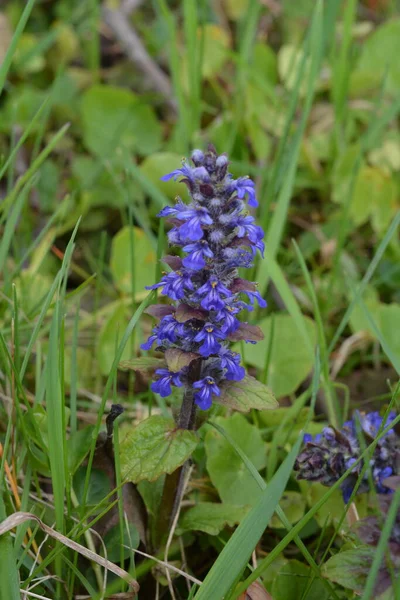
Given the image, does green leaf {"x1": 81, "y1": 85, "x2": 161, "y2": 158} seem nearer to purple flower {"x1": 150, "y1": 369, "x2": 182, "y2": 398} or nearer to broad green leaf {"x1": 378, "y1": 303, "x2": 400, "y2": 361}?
broad green leaf {"x1": 378, "y1": 303, "x2": 400, "y2": 361}

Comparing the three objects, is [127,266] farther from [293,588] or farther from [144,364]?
[293,588]

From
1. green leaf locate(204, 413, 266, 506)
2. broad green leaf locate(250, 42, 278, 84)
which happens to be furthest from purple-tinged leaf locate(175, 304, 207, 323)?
broad green leaf locate(250, 42, 278, 84)

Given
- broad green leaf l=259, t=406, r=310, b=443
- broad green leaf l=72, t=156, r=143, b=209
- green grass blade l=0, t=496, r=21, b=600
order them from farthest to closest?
broad green leaf l=72, t=156, r=143, b=209
broad green leaf l=259, t=406, r=310, b=443
green grass blade l=0, t=496, r=21, b=600

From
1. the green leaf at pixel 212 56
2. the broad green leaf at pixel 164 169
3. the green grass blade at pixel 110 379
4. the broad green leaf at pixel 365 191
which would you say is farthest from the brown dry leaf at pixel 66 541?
the green leaf at pixel 212 56

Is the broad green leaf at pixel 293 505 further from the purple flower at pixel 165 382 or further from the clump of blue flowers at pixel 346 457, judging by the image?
the purple flower at pixel 165 382

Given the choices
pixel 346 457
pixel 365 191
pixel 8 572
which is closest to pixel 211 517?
pixel 346 457

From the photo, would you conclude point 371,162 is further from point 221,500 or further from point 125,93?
point 221,500
